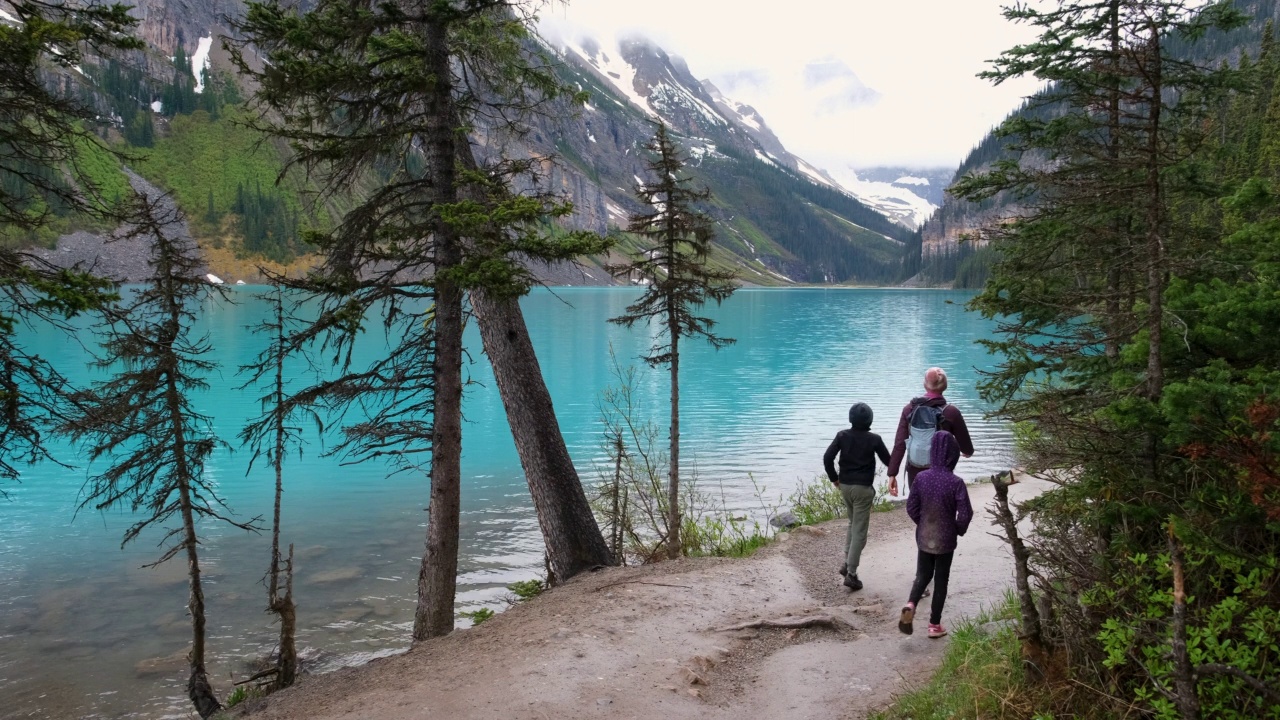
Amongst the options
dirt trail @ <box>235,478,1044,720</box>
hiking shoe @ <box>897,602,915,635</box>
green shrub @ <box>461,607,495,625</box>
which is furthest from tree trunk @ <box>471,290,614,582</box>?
hiking shoe @ <box>897,602,915,635</box>

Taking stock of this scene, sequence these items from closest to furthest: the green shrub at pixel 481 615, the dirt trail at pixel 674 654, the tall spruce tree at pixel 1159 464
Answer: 1. the tall spruce tree at pixel 1159 464
2. the dirt trail at pixel 674 654
3. the green shrub at pixel 481 615

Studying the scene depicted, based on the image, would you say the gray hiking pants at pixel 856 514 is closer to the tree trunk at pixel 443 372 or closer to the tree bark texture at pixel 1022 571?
the tree bark texture at pixel 1022 571

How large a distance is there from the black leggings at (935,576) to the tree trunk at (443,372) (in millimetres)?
5533

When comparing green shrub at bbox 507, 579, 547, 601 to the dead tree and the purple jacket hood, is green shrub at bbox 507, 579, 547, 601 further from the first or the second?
the dead tree

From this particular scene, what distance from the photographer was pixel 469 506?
21891 mm

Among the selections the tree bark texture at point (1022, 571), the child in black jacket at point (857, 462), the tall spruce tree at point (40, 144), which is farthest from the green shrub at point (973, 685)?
the tall spruce tree at point (40, 144)

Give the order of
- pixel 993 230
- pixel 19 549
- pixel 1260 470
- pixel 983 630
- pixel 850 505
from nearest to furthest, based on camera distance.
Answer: pixel 1260 470
pixel 983 630
pixel 850 505
pixel 993 230
pixel 19 549

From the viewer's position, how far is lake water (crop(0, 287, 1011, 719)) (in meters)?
13.3

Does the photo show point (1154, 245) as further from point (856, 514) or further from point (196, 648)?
point (196, 648)

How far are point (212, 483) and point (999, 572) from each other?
2433 centimetres

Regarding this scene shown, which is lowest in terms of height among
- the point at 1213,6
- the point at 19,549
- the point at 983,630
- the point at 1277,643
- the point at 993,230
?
the point at 19,549

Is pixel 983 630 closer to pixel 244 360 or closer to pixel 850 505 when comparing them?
pixel 850 505

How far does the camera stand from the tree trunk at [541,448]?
1160 cm

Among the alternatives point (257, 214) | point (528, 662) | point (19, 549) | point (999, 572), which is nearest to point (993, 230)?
point (999, 572)
